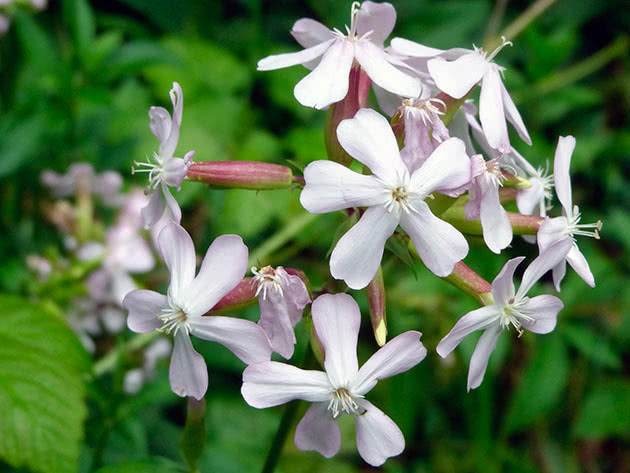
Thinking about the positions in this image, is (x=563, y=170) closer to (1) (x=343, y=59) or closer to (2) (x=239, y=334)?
(1) (x=343, y=59)

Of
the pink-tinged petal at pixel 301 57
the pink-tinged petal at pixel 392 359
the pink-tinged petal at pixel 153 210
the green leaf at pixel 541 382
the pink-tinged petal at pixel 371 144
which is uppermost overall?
the green leaf at pixel 541 382

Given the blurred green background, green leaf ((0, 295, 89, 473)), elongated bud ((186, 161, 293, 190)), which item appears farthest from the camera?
the blurred green background

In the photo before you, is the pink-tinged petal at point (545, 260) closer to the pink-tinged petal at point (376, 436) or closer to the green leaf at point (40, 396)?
the pink-tinged petal at point (376, 436)

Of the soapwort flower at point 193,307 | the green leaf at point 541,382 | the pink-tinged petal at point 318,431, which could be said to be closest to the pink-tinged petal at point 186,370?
the soapwort flower at point 193,307

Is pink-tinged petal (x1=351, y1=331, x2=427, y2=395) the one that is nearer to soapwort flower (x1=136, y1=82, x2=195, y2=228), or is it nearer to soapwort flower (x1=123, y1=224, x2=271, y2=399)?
soapwort flower (x1=123, y1=224, x2=271, y2=399)

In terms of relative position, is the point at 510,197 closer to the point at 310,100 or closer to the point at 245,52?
the point at 310,100

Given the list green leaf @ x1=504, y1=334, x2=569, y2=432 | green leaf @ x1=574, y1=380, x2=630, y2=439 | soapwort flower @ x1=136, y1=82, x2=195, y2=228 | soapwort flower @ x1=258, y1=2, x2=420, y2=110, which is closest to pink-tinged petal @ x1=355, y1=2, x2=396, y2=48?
soapwort flower @ x1=258, y1=2, x2=420, y2=110
